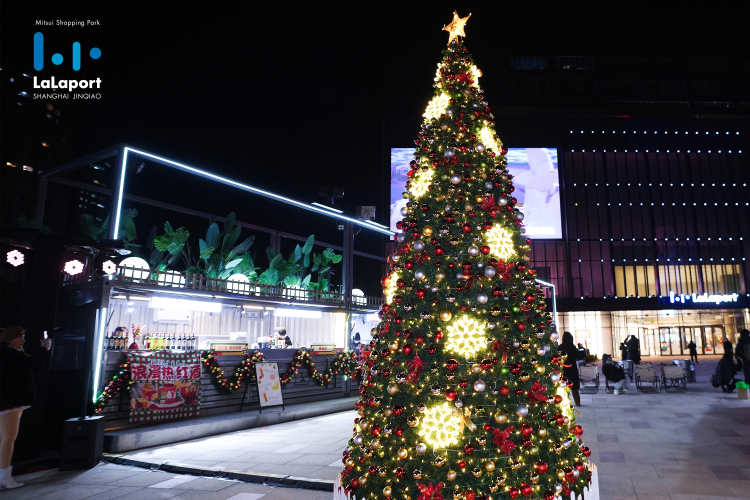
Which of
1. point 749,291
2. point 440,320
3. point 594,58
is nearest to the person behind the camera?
point 440,320

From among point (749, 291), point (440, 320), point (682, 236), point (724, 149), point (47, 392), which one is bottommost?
point (47, 392)

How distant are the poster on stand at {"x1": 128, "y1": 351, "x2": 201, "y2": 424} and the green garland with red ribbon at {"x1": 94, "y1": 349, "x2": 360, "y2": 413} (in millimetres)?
186

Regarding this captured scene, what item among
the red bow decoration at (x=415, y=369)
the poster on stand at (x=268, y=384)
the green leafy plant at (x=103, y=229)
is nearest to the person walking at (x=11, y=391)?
the poster on stand at (x=268, y=384)

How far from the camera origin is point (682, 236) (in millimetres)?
34125

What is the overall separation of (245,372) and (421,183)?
23.1ft

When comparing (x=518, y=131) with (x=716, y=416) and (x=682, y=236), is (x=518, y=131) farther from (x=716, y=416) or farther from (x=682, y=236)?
(x=716, y=416)

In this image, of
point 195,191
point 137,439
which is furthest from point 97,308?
point 195,191

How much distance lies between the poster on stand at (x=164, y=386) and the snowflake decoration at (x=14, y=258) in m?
2.14

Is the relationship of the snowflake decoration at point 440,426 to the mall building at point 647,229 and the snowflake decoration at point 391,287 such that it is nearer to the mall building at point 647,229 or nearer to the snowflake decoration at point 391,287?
the snowflake decoration at point 391,287

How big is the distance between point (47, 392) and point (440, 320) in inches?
271

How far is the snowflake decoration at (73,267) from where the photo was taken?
7.12m

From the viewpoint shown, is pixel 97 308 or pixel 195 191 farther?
pixel 195 191

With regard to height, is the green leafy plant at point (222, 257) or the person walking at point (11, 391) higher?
the green leafy plant at point (222, 257)

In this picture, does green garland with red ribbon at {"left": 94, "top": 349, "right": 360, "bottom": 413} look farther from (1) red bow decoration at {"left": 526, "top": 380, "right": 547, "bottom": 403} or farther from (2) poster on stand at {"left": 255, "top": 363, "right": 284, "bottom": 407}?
(1) red bow decoration at {"left": 526, "top": 380, "right": 547, "bottom": 403}
